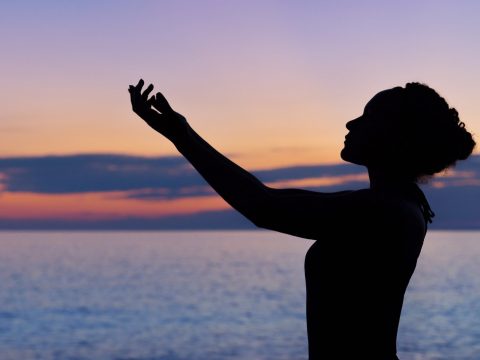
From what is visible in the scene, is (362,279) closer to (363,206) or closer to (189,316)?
(363,206)

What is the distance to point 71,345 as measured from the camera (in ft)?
111

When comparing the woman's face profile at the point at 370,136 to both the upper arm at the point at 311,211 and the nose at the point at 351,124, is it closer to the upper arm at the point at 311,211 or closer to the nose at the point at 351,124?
the nose at the point at 351,124

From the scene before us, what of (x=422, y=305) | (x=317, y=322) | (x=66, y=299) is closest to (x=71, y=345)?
(x=66, y=299)

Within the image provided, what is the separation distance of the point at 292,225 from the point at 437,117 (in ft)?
2.31

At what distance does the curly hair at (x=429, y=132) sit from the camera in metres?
3.40

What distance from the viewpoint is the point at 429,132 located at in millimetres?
3398

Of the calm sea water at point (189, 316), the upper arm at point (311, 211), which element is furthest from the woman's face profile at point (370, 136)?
the calm sea water at point (189, 316)

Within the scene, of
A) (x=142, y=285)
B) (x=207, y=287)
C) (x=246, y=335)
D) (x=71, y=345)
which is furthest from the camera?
(x=142, y=285)

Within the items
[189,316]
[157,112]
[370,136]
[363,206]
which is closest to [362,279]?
[363,206]

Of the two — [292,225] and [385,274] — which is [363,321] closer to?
[385,274]

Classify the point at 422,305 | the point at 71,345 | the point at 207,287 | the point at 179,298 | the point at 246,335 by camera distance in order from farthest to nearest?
the point at 207,287 < the point at 179,298 < the point at 422,305 < the point at 246,335 < the point at 71,345

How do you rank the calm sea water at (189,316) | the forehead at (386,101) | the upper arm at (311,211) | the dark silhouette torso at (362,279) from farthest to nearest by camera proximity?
the calm sea water at (189,316) → the forehead at (386,101) → the dark silhouette torso at (362,279) → the upper arm at (311,211)

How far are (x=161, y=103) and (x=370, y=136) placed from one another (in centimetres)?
79

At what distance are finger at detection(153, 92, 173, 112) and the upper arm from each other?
18.3 inches
